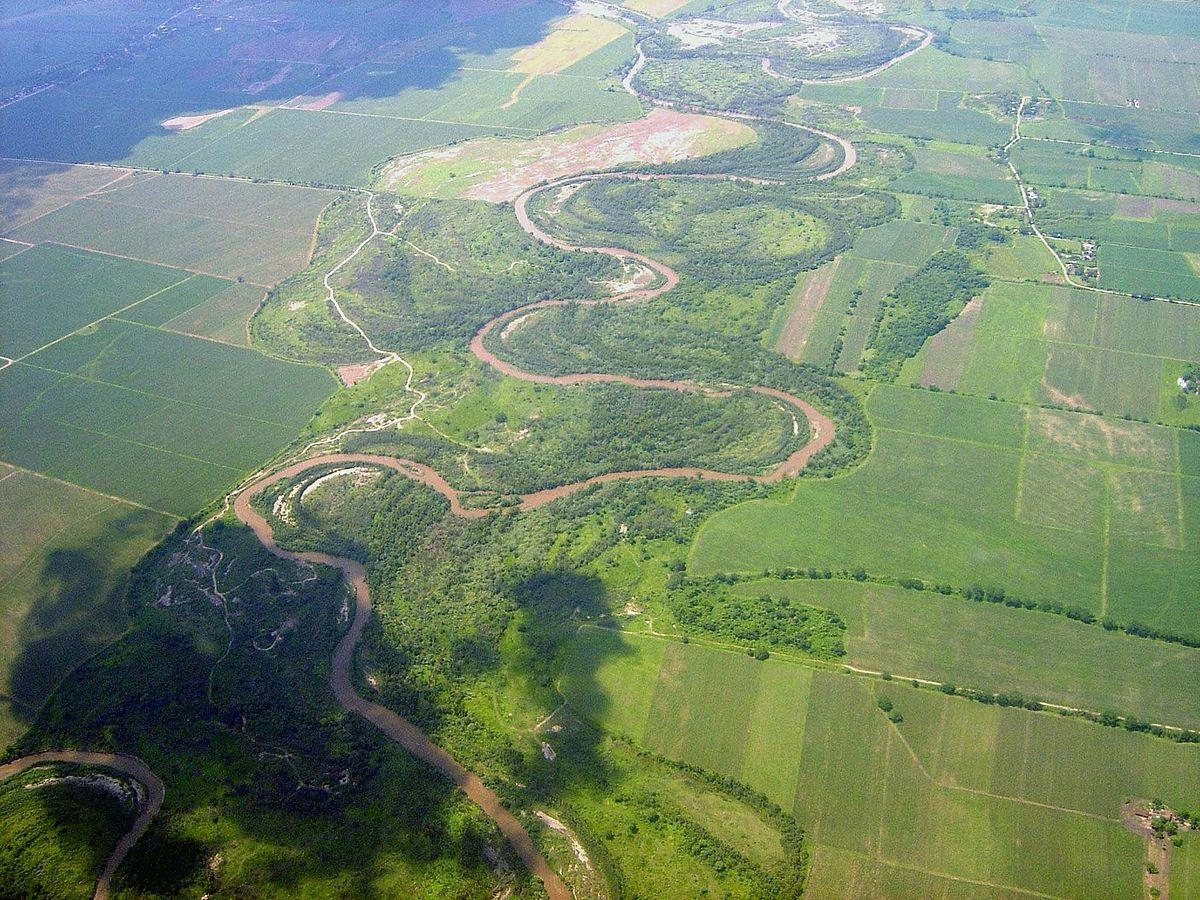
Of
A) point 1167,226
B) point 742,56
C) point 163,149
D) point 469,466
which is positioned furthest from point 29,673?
point 742,56

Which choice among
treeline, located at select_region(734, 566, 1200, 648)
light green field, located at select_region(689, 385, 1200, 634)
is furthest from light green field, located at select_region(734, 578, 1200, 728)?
light green field, located at select_region(689, 385, 1200, 634)

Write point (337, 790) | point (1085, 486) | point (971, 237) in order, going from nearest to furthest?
point (337, 790) < point (1085, 486) < point (971, 237)

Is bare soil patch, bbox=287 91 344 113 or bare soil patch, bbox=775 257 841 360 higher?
bare soil patch, bbox=287 91 344 113

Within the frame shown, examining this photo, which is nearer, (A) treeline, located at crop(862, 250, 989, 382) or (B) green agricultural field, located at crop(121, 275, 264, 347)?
(A) treeline, located at crop(862, 250, 989, 382)

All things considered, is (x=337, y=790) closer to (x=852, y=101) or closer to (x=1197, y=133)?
(x=852, y=101)

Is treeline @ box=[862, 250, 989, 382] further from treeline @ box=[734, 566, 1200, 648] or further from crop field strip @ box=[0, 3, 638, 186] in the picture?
crop field strip @ box=[0, 3, 638, 186]

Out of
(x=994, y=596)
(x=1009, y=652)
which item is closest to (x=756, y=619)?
(x=1009, y=652)
